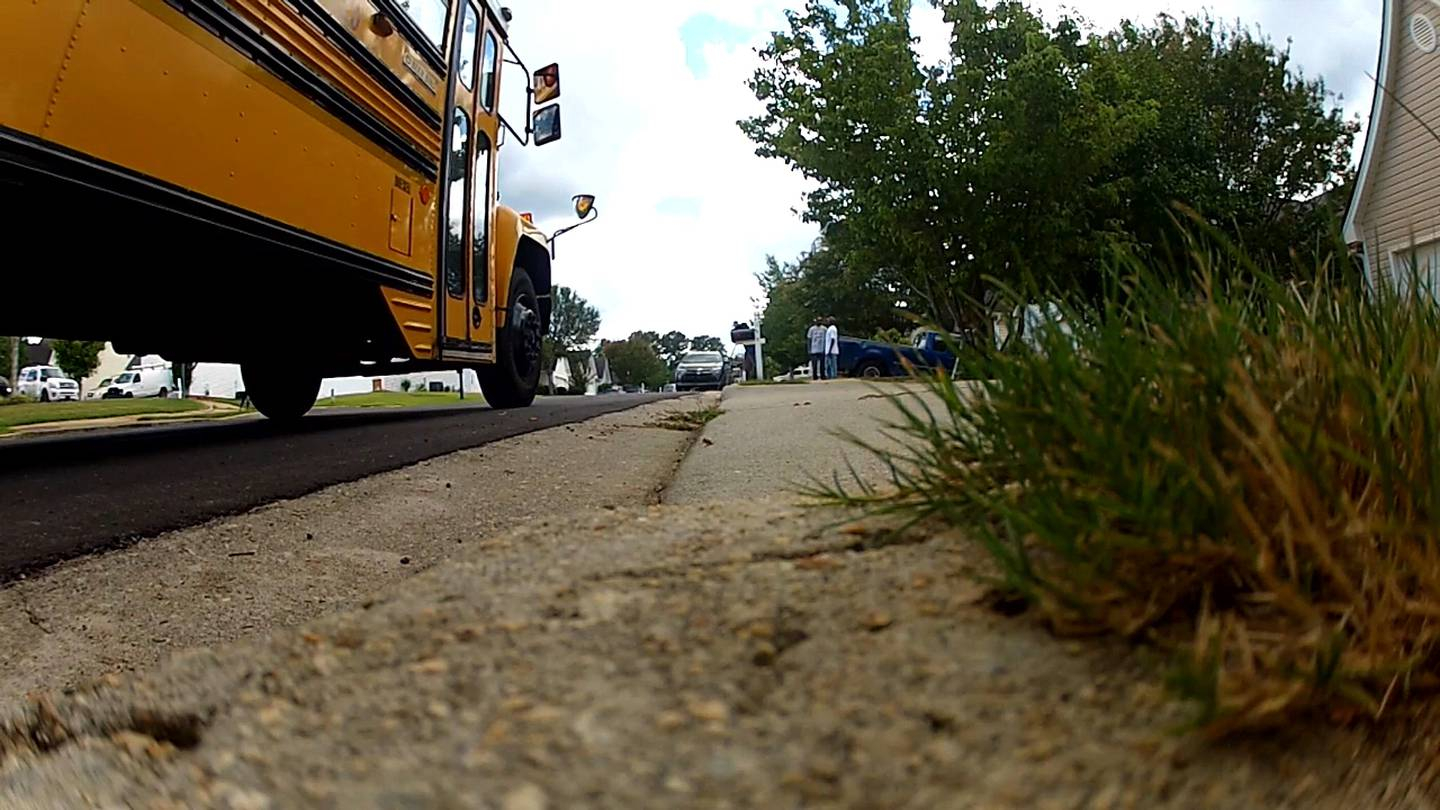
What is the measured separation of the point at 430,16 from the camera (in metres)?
6.73

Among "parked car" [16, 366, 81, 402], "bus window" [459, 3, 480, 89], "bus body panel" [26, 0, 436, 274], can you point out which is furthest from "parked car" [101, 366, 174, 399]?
"bus body panel" [26, 0, 436, 274]

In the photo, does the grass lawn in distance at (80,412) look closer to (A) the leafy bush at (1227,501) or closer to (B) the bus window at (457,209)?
(B) the bus window at (457,209)

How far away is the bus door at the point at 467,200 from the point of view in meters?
7.20

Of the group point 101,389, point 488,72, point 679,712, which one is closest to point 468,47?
point 488,72

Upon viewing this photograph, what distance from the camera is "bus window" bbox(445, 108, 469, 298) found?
7180mm

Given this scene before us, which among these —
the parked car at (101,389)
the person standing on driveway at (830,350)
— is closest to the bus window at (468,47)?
the person standing on driveway at (830,350)

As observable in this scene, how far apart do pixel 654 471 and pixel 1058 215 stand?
1469 centimetres

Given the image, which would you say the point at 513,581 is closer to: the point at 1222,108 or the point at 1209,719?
the point at 1209,719

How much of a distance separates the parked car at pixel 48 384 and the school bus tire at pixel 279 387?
37.9 metres

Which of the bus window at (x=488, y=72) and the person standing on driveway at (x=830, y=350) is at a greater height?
the bus window at (x=488, y=72)

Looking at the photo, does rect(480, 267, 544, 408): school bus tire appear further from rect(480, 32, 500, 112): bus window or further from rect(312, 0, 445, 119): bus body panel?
rect(312, 0, 445, 119): bus body panel

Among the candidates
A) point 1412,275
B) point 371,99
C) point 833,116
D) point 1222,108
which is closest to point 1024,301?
point 1412,275

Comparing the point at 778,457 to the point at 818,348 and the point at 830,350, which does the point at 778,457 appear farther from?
the point at 830,350

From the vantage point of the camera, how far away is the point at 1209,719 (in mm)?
965
